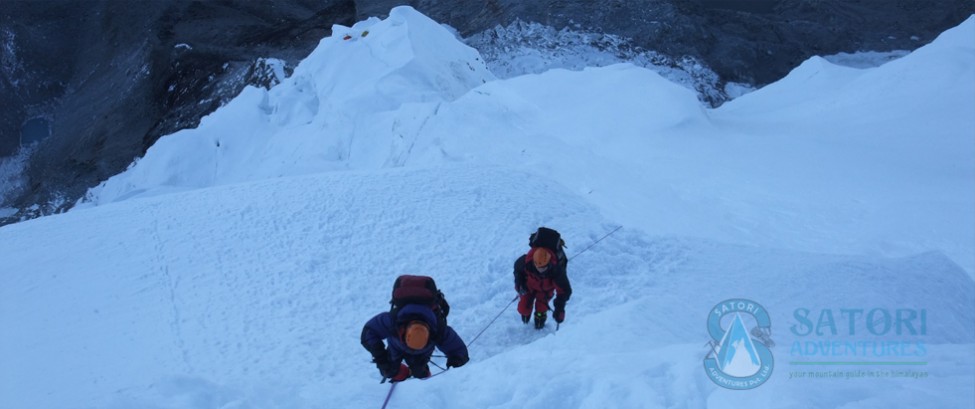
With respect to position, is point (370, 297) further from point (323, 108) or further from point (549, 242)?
point (323, 108)

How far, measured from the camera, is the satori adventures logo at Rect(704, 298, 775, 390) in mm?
3803

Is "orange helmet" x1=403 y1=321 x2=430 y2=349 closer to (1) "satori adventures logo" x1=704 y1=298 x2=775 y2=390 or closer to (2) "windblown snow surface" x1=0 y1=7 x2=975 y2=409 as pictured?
(2) "windblown snow surface" x1=0 y1=7 x2=975 y2=409

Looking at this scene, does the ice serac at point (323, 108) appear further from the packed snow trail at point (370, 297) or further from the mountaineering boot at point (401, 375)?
the mountaineering boot at point (401, 375)

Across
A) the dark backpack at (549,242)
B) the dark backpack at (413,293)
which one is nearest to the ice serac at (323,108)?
the dark backpack at (549,242)

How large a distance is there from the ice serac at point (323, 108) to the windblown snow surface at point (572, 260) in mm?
2312

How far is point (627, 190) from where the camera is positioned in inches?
341

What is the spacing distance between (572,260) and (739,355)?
292 cm

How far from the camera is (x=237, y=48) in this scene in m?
25.1

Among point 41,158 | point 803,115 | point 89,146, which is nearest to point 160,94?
point 89,146

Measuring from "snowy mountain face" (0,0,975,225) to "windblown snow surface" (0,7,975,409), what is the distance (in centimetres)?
925

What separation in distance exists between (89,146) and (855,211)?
24.4m

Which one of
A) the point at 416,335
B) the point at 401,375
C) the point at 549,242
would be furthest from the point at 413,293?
the point at 549,242

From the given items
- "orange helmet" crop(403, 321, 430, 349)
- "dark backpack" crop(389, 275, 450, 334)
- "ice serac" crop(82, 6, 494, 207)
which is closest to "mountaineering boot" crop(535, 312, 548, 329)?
"dark backpack" crop(389, 275, 450, 334)

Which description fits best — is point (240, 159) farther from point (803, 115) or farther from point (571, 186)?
point (803, 115)
